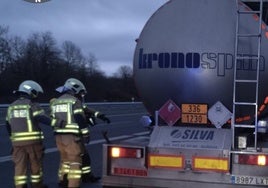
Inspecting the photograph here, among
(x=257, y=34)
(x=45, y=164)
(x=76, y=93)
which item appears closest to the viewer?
(x=257, y=34)

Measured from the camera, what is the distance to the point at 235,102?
6.32 metres

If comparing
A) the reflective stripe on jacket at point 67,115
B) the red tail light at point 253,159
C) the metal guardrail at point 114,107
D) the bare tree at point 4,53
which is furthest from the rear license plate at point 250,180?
the bare tree at point 4,53

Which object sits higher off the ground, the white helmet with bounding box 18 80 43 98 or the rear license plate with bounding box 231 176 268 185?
the white helmet with bounding box 18 80 43 98

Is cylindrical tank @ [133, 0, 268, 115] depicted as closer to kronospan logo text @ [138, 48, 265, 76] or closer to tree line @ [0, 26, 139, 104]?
kronospan logo text @ [138, 48, 265, 76]

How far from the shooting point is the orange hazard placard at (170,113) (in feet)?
21.9

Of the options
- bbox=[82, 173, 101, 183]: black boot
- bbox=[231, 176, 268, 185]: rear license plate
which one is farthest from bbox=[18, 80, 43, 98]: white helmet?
bbox=[231, 176, 268, 185]: rear license plate

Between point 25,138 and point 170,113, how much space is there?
115 inches

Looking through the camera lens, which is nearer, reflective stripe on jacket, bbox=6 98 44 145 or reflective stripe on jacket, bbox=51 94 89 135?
reflective stripe on jacket, bbox=6 98 44 145

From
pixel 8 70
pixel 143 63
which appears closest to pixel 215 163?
A: pixel 143 63

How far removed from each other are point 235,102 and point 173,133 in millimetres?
792

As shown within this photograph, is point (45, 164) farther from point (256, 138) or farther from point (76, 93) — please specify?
point (256, 138)

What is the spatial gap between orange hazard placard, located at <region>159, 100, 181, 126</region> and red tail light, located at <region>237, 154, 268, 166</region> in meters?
1.02

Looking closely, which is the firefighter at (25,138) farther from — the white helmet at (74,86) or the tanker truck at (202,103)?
the tanker truck at (202,103)

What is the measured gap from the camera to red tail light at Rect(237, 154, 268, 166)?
5.88 metres
